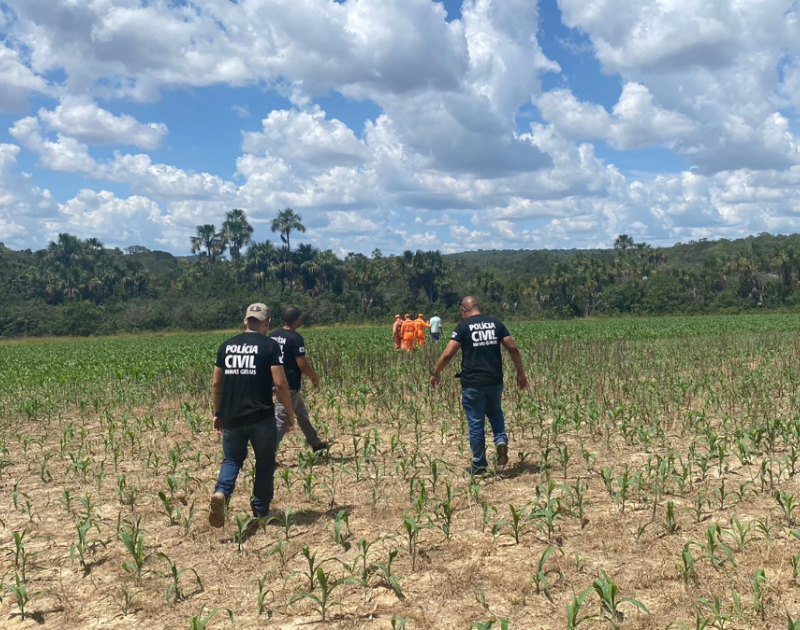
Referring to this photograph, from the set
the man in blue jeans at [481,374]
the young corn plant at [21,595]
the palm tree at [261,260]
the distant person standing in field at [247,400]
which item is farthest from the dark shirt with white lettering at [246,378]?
the palm tree at [261,260]

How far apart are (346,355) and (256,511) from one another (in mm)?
12791

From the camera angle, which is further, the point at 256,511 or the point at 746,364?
the point at 746,364

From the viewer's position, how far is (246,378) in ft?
17.2

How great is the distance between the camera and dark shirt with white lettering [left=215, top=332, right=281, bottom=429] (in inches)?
206

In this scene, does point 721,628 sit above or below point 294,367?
below

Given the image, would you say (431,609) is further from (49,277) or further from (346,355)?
(49,277)

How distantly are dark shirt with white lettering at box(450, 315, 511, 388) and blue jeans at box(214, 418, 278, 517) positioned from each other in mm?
2124

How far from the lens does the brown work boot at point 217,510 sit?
5.09 meters

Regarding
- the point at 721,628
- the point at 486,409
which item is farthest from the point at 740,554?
the point at 486,409

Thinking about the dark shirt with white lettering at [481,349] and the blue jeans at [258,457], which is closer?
the blue jeans at [258,457]

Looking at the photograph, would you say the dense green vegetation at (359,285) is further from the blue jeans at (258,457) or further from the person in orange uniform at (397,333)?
the blue jeans at (258,457)

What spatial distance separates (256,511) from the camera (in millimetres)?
5441

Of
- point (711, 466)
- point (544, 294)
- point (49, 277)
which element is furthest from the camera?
point (544, 294)

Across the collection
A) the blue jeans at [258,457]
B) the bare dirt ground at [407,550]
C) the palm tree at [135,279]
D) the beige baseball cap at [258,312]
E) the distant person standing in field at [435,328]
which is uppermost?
the palm tree at [135,279]
